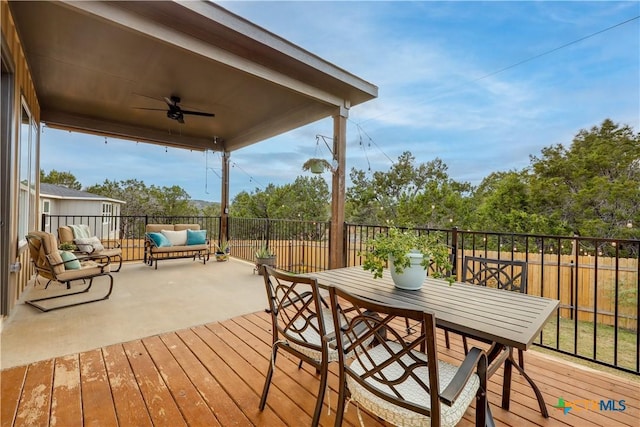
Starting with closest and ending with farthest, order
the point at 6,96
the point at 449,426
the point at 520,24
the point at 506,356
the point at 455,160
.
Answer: the point at 449,426, the point at 506,356, the point at 6,96, the point at 520,24, the point at 455,160

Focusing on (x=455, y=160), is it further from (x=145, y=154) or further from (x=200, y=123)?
(x=145, y=154)

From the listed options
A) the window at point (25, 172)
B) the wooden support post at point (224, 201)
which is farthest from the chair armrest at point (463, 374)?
the wooden support post at point (224, 201)

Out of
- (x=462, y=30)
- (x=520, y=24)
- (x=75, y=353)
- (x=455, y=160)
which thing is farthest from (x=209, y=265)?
(x=455, y=160)

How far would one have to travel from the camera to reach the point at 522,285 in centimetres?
200

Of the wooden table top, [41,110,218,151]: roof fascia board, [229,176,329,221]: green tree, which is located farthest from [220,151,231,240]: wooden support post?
[229,176,329,221]: green tree

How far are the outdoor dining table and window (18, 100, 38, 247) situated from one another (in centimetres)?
389

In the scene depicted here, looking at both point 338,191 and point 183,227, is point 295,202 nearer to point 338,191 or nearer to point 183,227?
point 183,227

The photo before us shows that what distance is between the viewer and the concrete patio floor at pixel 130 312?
7.67 feet

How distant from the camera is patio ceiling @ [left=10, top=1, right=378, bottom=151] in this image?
2.57 meters

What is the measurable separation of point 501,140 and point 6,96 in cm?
1239

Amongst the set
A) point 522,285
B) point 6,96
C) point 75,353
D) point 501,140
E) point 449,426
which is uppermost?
point 501,140

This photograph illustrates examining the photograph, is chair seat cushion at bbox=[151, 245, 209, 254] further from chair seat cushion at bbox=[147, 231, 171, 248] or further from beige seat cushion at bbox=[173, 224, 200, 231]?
beige seat cushion at bbox=[173, 224, 200, 231]

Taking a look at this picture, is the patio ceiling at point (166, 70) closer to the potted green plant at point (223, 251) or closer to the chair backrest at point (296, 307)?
the chair backrest at point (296, 307)

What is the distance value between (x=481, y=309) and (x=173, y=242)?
5741mm
